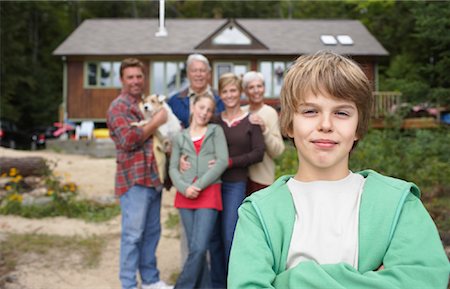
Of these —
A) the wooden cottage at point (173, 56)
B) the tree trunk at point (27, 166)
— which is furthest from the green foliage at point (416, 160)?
the wooden cottage at point (173, 56)

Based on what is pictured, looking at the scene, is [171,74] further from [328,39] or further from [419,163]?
[419,163]

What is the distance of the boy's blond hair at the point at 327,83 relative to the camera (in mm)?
1458

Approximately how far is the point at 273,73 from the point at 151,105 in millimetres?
17409

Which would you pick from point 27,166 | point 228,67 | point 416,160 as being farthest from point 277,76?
point 416,160

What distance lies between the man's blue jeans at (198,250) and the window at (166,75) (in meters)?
18.0

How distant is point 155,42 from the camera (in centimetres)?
2172

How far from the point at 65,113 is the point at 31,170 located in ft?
38.3

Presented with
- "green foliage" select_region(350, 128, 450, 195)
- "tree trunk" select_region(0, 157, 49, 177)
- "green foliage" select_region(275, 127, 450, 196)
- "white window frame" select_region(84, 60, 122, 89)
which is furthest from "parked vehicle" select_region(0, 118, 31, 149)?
"green foliage" select_region(350, 128, 450, 195)

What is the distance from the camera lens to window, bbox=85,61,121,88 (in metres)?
21.4

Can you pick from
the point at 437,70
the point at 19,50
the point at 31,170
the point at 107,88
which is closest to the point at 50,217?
the point at 31,170

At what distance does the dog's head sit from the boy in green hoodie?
2889 mm

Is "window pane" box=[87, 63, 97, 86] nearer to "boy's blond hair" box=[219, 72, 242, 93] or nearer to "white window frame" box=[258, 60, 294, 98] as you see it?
"white window frame" box=[258, 60, 294, 98]

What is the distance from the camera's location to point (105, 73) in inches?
849

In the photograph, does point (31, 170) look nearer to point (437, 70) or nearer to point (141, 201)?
point (141, 201)
